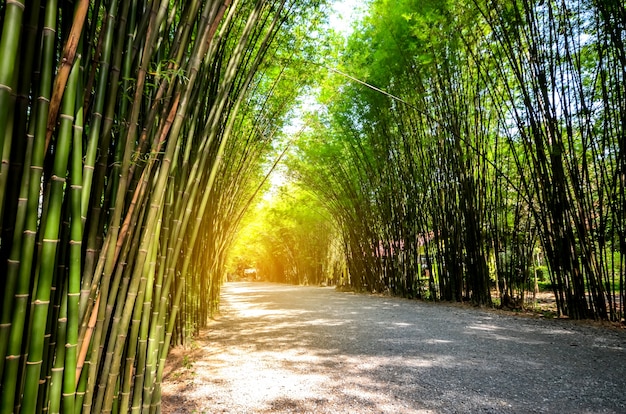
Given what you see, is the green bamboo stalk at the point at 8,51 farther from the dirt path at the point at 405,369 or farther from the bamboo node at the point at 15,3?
the dirt path at the point at 405,369

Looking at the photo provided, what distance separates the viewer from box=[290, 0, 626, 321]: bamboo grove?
302 centimetres

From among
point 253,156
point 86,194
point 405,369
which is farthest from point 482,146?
point 86,194

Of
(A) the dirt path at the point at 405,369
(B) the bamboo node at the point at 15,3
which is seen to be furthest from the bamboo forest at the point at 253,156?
(A) the dirt path at the point at 405,369

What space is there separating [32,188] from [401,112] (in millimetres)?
5016

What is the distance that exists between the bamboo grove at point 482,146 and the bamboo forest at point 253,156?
0.03 m

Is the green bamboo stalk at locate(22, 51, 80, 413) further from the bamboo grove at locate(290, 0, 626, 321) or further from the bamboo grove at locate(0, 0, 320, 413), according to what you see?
the bamboo grove at locate(290, 0, 626, 321)

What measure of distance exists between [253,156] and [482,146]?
2.81m

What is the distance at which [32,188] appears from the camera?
1.92 feet

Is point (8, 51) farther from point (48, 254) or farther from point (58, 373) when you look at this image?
point (58, 373)

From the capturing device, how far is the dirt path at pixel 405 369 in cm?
151

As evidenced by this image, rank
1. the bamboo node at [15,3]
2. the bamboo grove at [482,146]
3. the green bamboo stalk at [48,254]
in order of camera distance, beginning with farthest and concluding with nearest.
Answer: the bamboo grove at [482,146] → the green bamboo stalk at [48,254] → the bamboo node at [15,3]

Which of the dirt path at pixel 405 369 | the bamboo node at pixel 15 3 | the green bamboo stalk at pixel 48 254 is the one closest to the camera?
the bamboo node at pixel 15 3

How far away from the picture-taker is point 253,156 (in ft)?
13.9

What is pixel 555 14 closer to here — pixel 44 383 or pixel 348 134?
pixel 348 134
